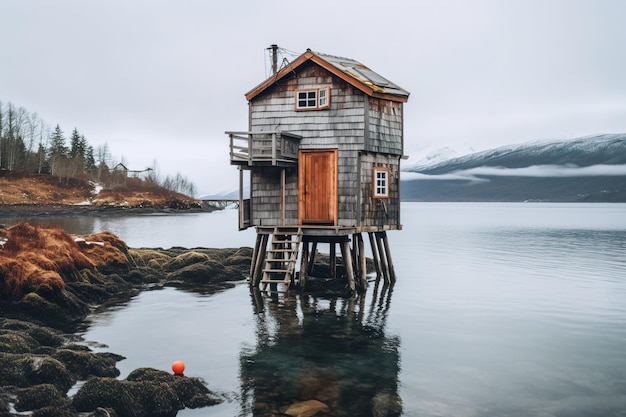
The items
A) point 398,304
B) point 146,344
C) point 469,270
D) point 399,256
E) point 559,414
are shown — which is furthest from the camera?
point 399,256

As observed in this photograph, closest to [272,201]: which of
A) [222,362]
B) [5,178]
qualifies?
[222,362]

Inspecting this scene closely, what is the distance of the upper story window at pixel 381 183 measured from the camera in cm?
→ 2561

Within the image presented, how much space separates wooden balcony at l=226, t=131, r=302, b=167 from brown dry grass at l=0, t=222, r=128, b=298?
6985mm

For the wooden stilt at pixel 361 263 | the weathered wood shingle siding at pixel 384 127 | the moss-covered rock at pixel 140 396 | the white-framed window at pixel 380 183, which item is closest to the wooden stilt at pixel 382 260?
the wooden stilt at pixel 361 263

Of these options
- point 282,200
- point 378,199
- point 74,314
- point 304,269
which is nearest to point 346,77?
point 378,199

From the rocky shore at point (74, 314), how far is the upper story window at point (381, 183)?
315 inches

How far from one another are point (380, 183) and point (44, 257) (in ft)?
42.4

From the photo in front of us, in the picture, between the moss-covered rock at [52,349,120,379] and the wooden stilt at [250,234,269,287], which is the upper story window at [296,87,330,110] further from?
the moss-covered rock at [52,349,120,379]

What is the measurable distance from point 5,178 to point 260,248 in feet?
298

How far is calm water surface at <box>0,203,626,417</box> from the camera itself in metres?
12.9

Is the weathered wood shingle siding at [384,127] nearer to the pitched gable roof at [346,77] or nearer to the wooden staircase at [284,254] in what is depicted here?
the pitched gable roof at [346,77]

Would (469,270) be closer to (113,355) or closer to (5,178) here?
(113,355)

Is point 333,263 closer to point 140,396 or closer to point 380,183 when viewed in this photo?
point 380,183

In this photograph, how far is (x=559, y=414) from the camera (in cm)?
1220
